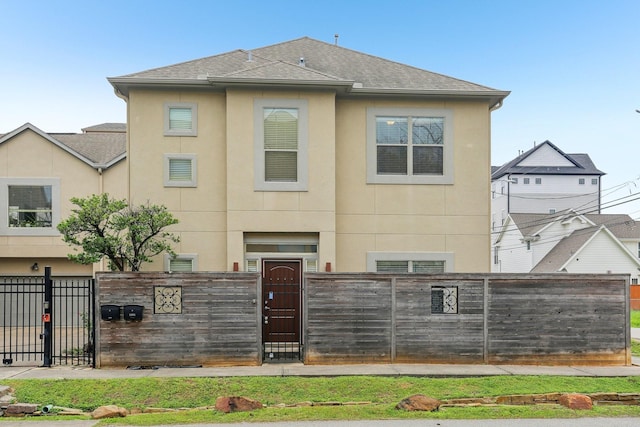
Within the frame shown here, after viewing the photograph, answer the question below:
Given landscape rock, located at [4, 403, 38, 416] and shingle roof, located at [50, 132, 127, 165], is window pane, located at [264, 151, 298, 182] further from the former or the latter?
shingle roof, located at [50, 132, 127, 165]

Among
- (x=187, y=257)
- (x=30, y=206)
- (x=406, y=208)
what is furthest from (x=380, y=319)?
(x=30, y=206)

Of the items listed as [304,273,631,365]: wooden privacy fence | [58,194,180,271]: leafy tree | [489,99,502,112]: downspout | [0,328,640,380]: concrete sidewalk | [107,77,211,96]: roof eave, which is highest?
[107,77,211,96]: roof eave

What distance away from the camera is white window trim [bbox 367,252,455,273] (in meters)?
14.7

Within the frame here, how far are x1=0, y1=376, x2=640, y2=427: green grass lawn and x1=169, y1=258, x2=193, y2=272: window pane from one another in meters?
4.45

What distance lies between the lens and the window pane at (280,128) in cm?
1423

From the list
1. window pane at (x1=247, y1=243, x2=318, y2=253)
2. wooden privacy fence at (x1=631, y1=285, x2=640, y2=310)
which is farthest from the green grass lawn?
wooden privacy fence at (x1=631, y1=285, x2=640, y2=310)

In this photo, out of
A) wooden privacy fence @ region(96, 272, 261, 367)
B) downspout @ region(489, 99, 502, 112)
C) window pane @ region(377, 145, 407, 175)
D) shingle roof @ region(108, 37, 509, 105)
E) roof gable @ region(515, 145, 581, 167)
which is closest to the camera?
wooden privacy fence @ region(96, 272, 261, 367)

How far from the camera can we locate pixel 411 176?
1493 cm

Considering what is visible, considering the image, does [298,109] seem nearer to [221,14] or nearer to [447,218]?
[447,218]

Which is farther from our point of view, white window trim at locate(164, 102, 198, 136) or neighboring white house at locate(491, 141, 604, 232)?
neighboring white house at locate(491, 141, 604, 232)

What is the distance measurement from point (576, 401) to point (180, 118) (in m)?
10.9

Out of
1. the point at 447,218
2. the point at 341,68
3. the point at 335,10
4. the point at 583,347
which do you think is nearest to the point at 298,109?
the point at 341,68

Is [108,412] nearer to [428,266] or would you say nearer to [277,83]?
[277,83]

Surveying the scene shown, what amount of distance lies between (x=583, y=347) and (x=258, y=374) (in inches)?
273
